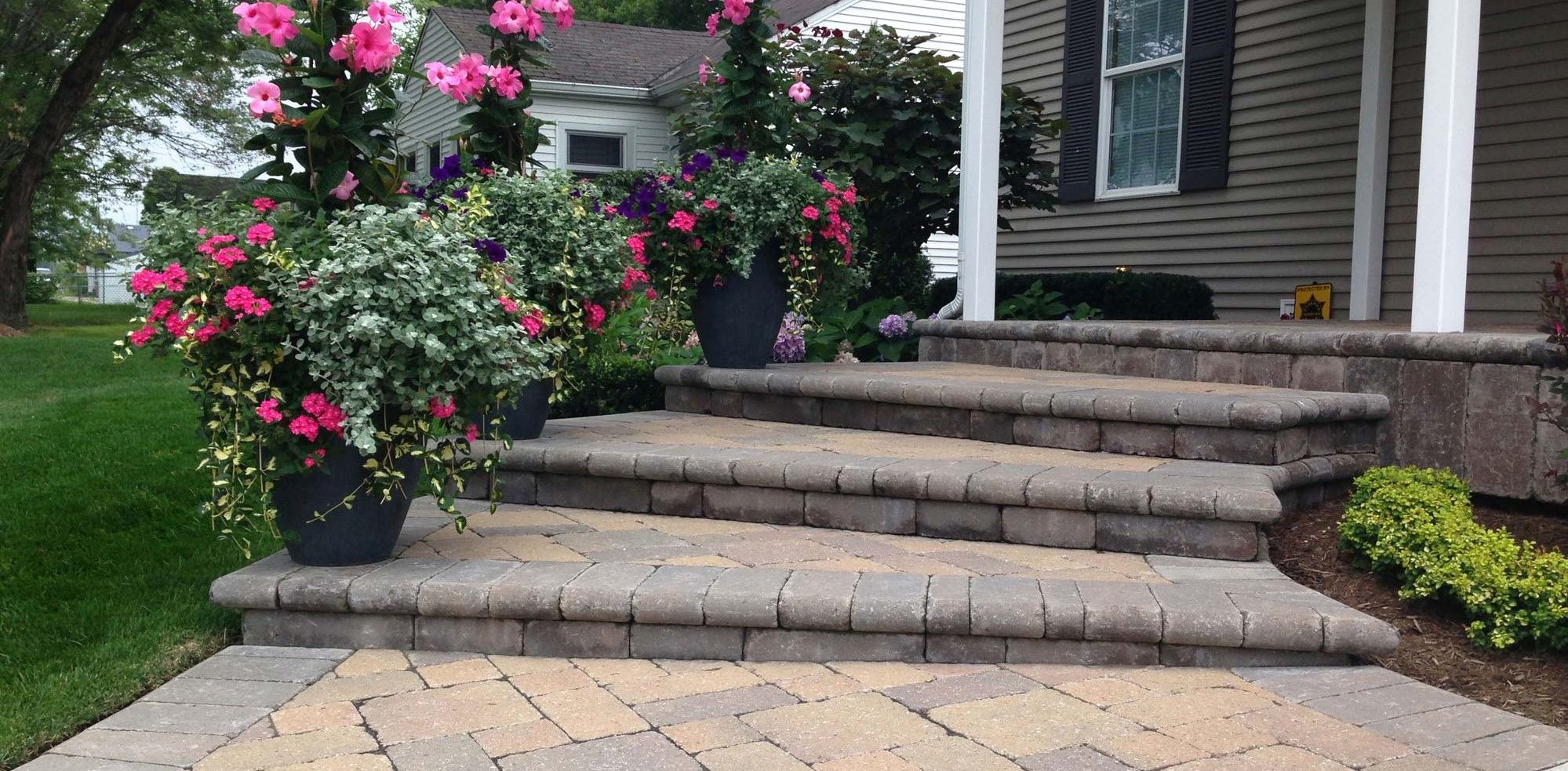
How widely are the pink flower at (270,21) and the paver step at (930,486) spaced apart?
5.13ft

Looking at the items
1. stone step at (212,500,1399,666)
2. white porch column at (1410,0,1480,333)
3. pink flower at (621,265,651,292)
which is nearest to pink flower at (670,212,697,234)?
pink flower at (621,265,651,292)

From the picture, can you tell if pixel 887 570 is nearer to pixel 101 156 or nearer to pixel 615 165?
pixel 615 165

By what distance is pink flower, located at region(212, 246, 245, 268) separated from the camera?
2.91 m

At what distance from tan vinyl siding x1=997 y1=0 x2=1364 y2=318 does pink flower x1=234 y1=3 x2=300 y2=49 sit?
5.89 metres

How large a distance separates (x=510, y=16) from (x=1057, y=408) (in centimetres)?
256

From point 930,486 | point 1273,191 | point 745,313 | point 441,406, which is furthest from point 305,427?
point 1273,191

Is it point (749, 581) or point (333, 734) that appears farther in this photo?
point (749, 581)

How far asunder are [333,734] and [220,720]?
29 cm

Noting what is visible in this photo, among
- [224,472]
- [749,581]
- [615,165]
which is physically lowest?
[749,581]

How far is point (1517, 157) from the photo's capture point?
19.6 feet

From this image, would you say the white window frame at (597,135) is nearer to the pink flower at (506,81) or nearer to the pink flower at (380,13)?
the pink flower at (506,81)

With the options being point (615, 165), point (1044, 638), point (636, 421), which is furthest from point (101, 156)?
point (1044, 638)

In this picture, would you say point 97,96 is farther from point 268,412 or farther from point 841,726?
point 841,726

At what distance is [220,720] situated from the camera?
254 cm
